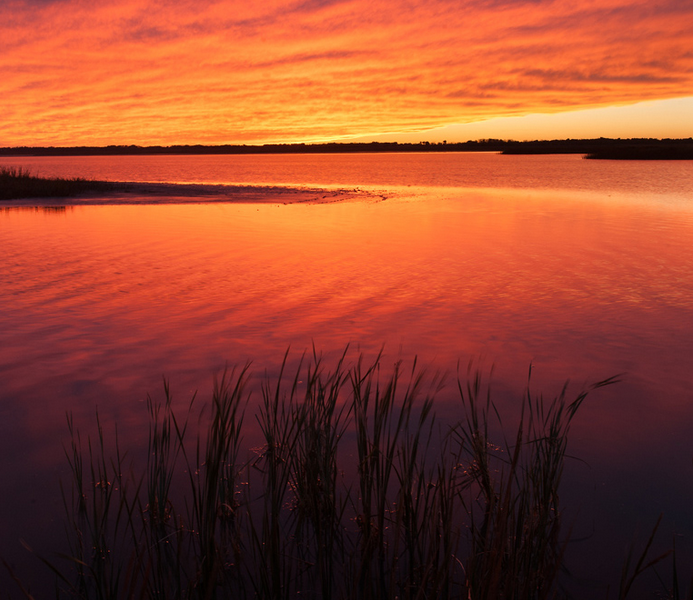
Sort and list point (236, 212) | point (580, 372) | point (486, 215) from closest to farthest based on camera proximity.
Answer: point (580, 372) < point (486, 215) < point (236, 212)

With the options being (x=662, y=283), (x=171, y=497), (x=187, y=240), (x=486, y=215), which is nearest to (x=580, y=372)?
(x=171, y=497)

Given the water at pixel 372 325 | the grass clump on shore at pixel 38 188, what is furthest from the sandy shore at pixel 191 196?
the water at pixel 372 325

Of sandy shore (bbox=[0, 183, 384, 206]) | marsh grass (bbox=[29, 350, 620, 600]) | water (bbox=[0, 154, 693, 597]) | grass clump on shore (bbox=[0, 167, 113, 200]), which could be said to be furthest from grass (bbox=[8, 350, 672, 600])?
grass clump on shore (bbox=[0, 167, 113, 200])

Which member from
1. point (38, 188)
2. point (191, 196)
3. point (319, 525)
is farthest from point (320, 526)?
point (38, 188)

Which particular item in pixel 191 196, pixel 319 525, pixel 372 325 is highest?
pixel 191 196

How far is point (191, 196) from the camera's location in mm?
28547

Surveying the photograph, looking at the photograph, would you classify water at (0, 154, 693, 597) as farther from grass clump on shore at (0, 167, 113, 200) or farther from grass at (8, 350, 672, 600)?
grass clump on shore at (0, 167, 113, 200)

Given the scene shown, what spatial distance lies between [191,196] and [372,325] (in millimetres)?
23553

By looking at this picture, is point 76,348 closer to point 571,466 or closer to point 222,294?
point 222,294

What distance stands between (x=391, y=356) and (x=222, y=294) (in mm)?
4072

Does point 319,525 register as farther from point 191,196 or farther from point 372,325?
point 191,196

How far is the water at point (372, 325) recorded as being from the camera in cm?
392

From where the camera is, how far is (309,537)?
11.0 ft

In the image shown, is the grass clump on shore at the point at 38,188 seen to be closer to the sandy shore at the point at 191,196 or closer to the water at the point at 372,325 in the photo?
the sandy shore at the point at 191,196
